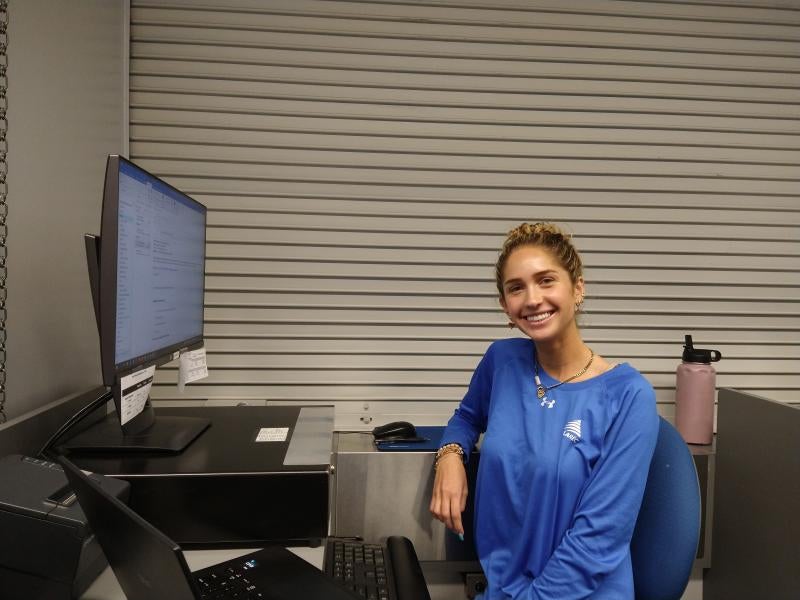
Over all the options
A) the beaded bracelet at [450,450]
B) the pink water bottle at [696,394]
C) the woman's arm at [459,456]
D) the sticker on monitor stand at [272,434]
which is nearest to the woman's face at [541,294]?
the woman's arm at [459,456]

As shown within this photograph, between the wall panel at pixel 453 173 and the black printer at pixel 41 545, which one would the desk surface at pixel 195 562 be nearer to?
the black printer at pixel 41 545

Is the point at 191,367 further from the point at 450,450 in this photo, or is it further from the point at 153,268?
the point at 450,450

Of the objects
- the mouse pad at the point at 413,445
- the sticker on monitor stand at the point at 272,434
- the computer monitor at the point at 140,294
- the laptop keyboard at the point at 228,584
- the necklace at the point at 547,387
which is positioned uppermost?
the computer monitor at the point at 140,294

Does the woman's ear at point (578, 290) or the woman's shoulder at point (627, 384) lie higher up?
the woman's ear at point (578, 290)

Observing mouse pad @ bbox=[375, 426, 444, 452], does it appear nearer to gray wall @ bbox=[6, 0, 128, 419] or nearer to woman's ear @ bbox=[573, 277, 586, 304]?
woman's ear @ bbox=[573, 277, 586, 304]

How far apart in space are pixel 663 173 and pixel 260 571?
2287 millimetres

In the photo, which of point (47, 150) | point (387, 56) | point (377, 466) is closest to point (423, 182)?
point (387, 56)

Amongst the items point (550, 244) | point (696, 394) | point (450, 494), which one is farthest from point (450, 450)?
point (696, 394)

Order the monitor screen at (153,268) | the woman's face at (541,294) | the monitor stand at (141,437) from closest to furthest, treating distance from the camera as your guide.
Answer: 1. the monitor screen at (153,268)
2. the monitor stand at (141,437)
3. the woman's face at (541,294)

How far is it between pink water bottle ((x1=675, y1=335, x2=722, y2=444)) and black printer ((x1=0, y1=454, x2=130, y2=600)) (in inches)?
84.6

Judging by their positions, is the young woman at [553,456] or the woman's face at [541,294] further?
the woman's face at [541,294]

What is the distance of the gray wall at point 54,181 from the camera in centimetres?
151

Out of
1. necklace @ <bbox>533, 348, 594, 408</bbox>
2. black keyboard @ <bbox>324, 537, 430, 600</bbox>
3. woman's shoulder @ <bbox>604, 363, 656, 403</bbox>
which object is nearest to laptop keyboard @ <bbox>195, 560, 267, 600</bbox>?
black keyboard @ <bbox>324, 537, 430, 600</bbox>

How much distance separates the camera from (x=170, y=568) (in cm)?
68
